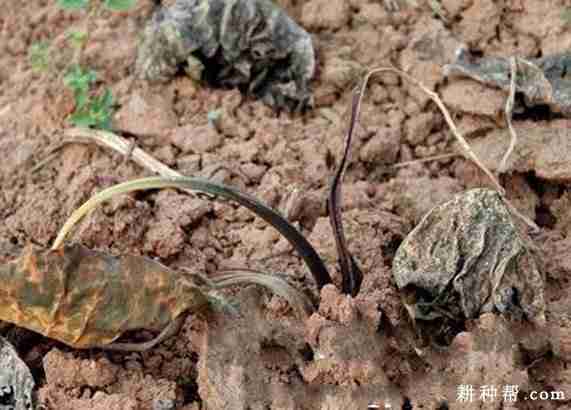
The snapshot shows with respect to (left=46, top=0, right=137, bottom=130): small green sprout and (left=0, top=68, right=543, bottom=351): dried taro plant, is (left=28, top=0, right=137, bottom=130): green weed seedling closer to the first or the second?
(left=46, top=0, right=137, bottom=130): small green sprout

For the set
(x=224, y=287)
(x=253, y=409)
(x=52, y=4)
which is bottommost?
(x=253, y=409)

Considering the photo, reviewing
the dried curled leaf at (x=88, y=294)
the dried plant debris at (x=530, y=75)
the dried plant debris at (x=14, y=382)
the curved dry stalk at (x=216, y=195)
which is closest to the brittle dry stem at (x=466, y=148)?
the dried plant debris at (x=530, y=75)

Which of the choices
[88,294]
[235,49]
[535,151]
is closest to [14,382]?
[88,294]

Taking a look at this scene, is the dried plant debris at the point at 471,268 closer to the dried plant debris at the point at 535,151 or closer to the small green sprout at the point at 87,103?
the dried plant debris at the point at 535,151

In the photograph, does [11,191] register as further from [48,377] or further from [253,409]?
[253,409]

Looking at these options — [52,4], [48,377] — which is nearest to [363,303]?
[48,377]

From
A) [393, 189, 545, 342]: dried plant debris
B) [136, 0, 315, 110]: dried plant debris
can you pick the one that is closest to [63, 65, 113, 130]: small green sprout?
[136, 0, 315, 110]: dried plant debris
